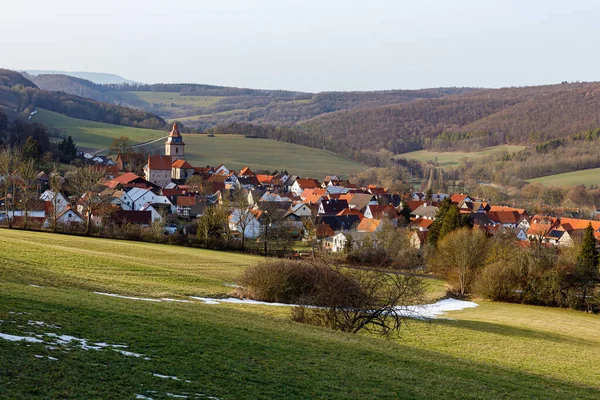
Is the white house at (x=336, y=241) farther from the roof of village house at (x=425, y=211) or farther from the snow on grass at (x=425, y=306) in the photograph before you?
the roof of village house at (x=425, y=211)

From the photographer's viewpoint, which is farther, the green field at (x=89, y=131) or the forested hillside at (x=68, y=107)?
the forested hillside at (x=68, y=107)

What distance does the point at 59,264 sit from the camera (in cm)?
2788

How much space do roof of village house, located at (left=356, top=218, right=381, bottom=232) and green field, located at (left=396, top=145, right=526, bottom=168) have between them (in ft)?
328

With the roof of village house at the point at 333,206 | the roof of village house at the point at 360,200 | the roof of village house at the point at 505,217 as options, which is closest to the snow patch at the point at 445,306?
the roof of village house at the point at 333,206

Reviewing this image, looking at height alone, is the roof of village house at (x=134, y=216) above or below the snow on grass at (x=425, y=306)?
above

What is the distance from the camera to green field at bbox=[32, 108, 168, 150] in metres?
143

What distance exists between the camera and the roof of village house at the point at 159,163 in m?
103

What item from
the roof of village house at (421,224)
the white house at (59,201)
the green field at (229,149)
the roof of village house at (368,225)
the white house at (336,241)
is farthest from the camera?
the green field at (229,149)

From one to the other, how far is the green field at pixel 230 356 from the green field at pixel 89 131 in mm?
123365

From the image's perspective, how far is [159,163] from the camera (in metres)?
104

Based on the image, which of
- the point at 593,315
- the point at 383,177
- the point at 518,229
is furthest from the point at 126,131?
the point at 593,315

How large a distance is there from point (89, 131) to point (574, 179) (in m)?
108

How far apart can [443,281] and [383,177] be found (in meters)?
84.0

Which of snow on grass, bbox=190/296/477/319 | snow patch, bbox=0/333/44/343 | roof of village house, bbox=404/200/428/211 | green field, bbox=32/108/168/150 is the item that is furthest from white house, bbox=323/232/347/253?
green field, bbox=32/108/168/150
